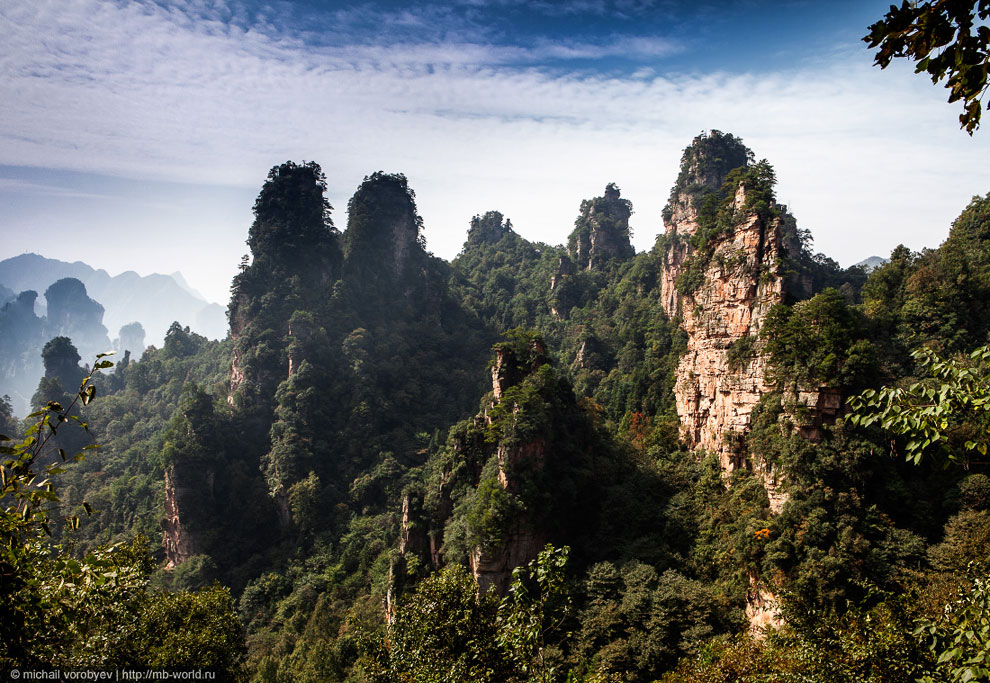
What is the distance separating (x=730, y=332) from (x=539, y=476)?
12781mm

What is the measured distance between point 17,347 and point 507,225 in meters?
150

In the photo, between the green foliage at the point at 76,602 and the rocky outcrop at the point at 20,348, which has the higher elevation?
the rocky outcrop at the point at 20,348

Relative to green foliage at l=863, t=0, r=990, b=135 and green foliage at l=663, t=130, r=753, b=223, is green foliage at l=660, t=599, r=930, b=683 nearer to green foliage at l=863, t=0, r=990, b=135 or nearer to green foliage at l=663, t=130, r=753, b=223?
green foliage at l=863, t=0, r=990, b=135

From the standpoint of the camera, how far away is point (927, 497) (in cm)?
1866

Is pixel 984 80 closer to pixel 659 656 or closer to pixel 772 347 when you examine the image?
pixel 659 656

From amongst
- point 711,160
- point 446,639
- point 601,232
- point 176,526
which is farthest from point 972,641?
point 601,232

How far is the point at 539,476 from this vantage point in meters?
24.7

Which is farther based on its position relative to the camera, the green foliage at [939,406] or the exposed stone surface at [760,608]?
the exposed stone surface at [760,608]

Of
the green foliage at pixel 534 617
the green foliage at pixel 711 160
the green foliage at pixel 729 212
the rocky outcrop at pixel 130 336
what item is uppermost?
the green foliage at pixel 711 160

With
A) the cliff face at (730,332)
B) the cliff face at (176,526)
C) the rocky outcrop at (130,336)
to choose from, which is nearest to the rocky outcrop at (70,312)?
the rocky outcrop at (130,336)

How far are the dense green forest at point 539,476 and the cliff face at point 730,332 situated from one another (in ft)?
0.58

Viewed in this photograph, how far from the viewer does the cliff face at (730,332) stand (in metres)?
24.3

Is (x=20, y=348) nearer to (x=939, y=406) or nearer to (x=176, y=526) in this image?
(x=176, y=526)

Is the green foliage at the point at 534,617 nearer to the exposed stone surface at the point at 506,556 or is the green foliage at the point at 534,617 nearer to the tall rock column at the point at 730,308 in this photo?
the exposed stone surface at the point at 506,556
